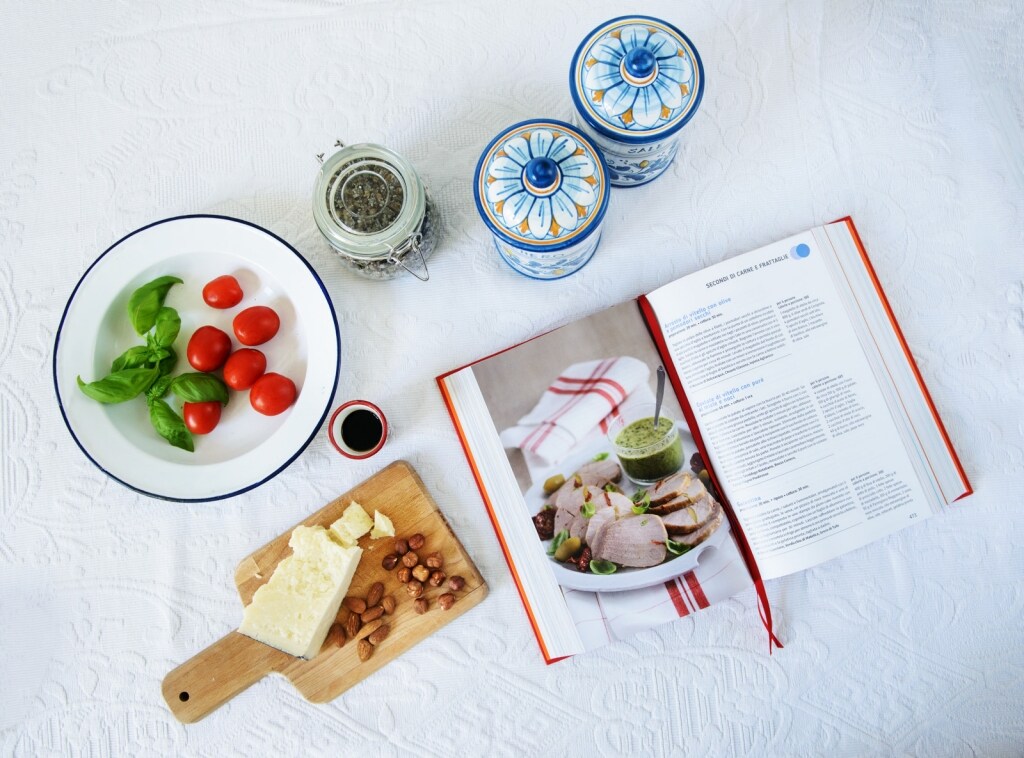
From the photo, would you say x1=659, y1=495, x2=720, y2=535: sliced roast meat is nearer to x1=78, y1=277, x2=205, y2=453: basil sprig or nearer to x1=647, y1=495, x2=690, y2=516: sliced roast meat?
x1=647, y1=495, x2=690, y2=516: sliced roast meat

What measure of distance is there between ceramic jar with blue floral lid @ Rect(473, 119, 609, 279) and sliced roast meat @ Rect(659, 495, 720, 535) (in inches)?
14.7

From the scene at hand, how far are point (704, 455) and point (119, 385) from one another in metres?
0.75

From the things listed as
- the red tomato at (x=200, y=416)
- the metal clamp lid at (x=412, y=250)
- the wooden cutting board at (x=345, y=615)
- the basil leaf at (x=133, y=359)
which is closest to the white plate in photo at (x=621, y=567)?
the wooden cutting board at (x=345, y=615)

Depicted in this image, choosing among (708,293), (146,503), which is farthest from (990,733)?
(146,503)

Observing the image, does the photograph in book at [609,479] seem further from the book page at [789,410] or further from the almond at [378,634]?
the almond at [378,634]

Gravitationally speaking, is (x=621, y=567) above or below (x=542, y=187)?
below

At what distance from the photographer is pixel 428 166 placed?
94cm

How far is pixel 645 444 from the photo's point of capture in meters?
0.89

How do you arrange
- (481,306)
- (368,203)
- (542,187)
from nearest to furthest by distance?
1. (542,187)
2. (368,203)
3. (481,306)

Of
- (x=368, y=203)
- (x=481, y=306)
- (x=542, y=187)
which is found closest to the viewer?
(x=542, y=187)

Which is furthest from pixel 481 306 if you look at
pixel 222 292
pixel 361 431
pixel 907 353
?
pixel 907 353

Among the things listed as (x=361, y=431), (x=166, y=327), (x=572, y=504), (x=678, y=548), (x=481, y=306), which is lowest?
(x=678, y=548)

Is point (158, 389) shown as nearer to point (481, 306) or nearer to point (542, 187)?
point (481, 306)

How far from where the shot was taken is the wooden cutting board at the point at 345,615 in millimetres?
888
